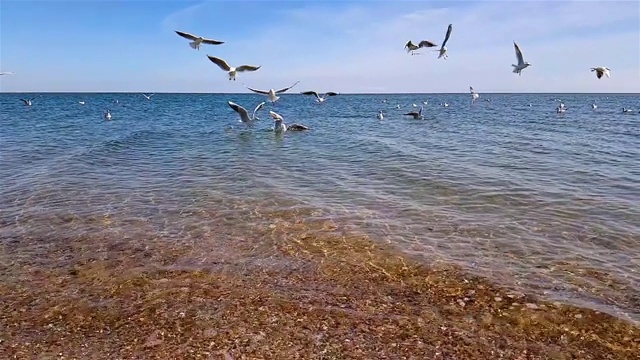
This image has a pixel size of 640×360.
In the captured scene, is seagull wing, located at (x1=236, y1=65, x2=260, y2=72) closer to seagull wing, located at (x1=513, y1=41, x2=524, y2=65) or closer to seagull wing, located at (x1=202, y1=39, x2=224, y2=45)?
seagull wing, located at (x1=202, y1=39, x2=224, y2=45)

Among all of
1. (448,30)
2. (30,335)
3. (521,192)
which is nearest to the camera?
(30,335)

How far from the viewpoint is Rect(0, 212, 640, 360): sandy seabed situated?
4.77 meters

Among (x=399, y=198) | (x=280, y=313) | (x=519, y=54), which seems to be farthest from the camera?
(x=519, y=54)

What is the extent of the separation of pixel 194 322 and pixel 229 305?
0.55 metres

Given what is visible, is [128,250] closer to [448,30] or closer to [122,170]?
[122,170]

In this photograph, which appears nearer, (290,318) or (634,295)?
(290,318)

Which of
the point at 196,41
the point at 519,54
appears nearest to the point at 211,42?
the point at 196,41

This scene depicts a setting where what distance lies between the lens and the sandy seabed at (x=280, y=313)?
15.6 ft

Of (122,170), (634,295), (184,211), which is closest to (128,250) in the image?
(184,211)

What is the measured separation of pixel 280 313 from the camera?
5527mm

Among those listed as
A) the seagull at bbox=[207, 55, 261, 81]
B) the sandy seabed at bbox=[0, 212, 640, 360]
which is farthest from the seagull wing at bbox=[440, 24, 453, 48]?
the sandy seabed at bbox=[0, 212, 640, 360]

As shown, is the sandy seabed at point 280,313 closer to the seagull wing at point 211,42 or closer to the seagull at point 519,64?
the seagull wing at point 211,42

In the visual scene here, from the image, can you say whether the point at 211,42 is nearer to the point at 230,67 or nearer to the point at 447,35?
the point at 230,67

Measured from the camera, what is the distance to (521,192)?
39.7 ft
